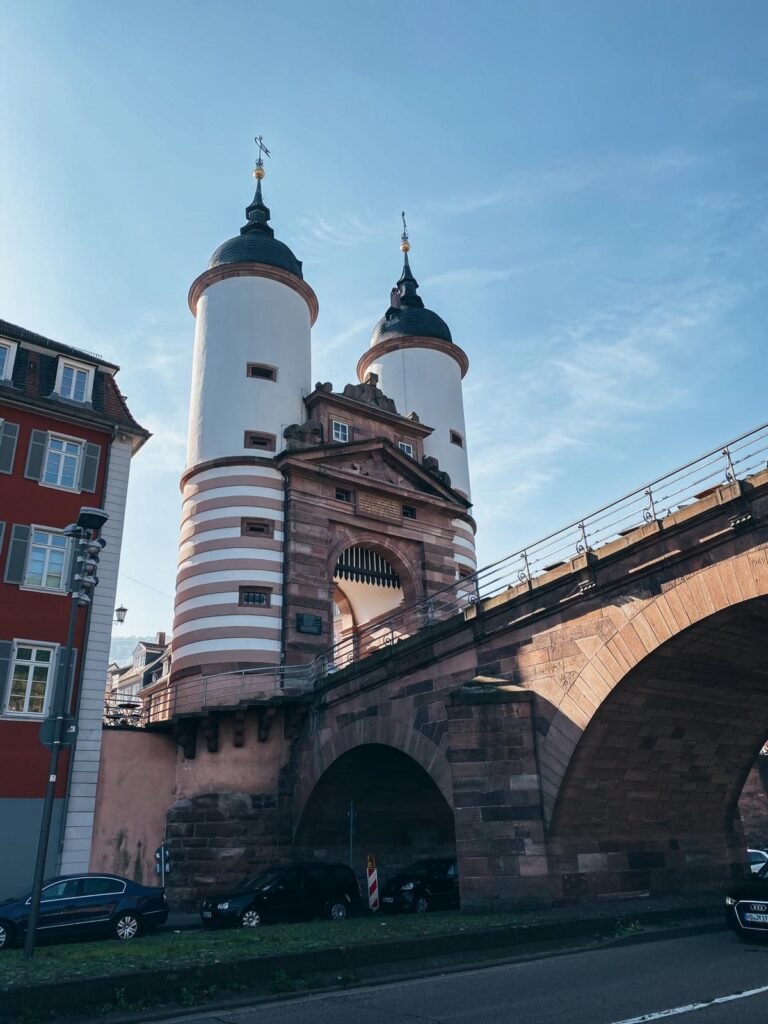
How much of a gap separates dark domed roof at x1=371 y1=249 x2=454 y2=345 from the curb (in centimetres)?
3078

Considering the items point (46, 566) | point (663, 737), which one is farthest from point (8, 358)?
point (663, 737)

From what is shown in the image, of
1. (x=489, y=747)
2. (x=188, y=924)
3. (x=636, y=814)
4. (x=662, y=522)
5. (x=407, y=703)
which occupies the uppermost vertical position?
(x=662, y=522)

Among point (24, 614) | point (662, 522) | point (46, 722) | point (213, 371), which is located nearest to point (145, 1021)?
point (46, 722)

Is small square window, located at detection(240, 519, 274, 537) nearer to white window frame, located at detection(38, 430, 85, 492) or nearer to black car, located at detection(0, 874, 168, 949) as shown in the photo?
white window frame, located at detection(38, 430, 85, 492)

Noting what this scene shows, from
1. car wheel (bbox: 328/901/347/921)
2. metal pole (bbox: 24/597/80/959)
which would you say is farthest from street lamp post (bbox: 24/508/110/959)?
car wheel (bbox: 328/901/347/921)

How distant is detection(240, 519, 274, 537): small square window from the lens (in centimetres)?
2738

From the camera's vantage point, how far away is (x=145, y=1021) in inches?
339

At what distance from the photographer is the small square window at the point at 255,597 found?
2628cm

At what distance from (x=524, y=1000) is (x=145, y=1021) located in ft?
13.6

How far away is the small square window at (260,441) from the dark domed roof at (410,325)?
13.4 meters

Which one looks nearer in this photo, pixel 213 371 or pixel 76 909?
pixel 76 909

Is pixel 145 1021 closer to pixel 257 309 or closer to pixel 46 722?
pixel 46 722

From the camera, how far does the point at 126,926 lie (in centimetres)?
1667

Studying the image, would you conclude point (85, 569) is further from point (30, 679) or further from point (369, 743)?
point (369, 743)
